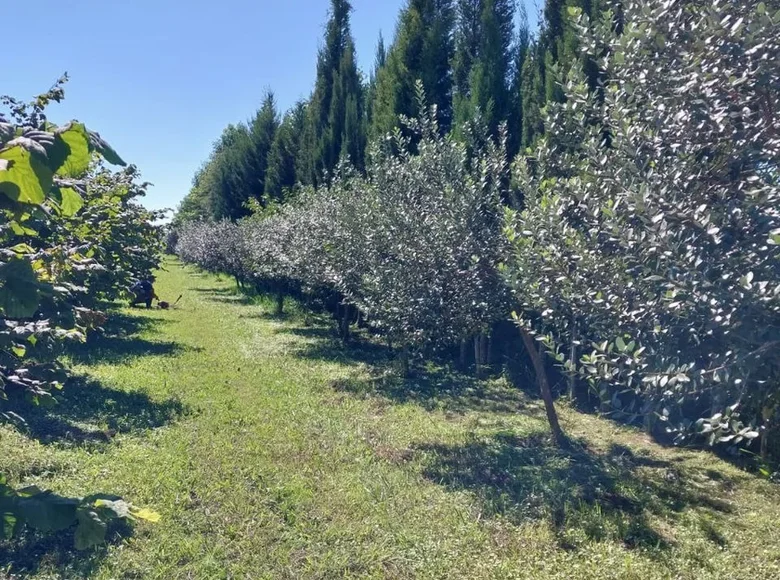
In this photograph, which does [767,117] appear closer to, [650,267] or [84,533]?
[650,267]

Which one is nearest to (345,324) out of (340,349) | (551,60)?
(340,349)

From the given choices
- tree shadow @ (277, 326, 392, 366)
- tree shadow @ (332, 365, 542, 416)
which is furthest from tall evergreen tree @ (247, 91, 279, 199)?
tree shadow @ (332, 365, 542, 416)

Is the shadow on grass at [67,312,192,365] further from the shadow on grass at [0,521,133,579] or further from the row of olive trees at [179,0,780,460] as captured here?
the row of olive trees at [179,0,780,460]

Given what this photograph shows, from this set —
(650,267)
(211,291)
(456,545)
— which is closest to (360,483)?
(456,545)

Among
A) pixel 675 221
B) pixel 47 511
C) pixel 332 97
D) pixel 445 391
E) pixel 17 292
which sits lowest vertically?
pixel 445 391

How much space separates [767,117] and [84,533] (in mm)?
3597

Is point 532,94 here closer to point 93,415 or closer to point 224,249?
point 93,415

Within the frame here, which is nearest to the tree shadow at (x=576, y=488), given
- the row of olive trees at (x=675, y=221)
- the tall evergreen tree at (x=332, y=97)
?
the row of olive trees at (x=675, y=221)

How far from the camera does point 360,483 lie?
21.0 feet

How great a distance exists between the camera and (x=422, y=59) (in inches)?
596

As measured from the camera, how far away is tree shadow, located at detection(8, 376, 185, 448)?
750cm

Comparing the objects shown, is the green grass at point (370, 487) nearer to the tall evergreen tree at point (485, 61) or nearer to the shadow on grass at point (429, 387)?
the shadow on grass at point (429, 387)

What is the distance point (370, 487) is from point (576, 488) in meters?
1.92

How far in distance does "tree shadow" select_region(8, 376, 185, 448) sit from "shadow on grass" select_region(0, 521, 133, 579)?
2.24 metres
